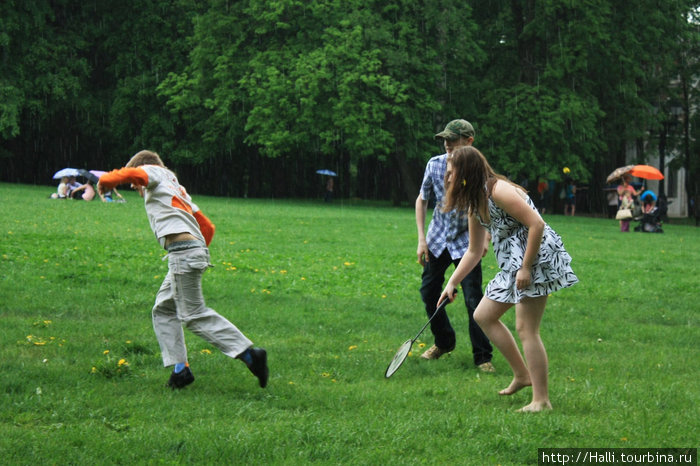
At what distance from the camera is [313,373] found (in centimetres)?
641

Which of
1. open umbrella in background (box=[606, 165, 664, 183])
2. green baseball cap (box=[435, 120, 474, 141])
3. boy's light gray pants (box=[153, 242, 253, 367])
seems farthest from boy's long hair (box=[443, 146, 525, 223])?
open umbrella in background (box=[606, 165, 664, 183])

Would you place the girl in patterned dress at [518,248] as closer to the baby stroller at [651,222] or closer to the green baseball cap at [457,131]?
the green baseball cap at [457,131]

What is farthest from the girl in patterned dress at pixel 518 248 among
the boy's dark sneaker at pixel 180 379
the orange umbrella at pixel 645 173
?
the orange umbrella at pixel 645 173

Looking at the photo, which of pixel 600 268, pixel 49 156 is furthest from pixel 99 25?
pixel 600 268

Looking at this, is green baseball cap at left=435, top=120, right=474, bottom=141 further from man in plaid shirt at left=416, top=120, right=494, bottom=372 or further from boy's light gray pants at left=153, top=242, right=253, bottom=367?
boy's light gray pants at left=153, top=242, right=253, bottom=367

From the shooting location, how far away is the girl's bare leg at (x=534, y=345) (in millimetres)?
5242

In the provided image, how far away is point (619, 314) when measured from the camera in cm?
983

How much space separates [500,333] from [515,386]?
0.47m

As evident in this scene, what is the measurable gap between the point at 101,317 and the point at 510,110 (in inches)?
1080

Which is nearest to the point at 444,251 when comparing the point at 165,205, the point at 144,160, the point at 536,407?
the point at 536,407

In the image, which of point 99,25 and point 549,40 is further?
point 99,25

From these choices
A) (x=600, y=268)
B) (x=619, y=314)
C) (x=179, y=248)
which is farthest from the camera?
(x=600, y=268)

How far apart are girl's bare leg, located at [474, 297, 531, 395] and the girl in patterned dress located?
28 mm

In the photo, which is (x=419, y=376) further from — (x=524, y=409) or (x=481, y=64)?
(x=481, y=64)
